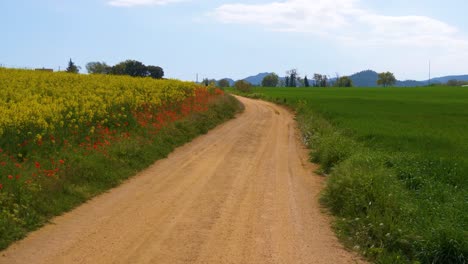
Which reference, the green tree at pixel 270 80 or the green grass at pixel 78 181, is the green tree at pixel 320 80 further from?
the green grass at pixel 78 181

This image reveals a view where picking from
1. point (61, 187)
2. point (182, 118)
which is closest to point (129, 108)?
point (182, 118)

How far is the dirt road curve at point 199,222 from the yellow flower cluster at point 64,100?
304cm

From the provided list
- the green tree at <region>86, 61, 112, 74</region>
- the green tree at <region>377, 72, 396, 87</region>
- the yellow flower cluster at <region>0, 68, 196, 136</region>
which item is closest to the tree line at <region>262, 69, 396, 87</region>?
the green tree at <region>377, 72, 396, 87</region>

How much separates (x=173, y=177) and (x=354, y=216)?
5308 millimetres

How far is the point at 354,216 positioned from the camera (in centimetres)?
915

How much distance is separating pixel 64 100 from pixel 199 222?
10.2 m

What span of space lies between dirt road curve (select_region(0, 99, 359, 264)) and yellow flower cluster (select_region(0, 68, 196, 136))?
3.04m

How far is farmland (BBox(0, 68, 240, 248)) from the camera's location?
8.95m

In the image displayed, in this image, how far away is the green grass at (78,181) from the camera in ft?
26.6

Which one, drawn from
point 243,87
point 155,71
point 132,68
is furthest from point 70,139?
point 243,87

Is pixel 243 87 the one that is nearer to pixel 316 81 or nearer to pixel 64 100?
pixel 64 100

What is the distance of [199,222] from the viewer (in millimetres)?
8750

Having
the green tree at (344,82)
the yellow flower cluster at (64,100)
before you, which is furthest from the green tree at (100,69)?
the green tree at (344,82)

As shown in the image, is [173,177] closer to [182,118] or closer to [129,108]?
[129,108]
